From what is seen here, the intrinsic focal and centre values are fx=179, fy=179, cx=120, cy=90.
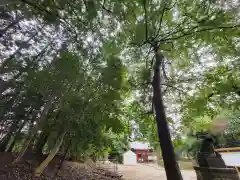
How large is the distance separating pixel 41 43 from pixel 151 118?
109 inches

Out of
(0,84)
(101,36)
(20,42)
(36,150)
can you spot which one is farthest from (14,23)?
(36,150)

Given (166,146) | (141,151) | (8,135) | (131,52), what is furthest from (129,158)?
(166,146)

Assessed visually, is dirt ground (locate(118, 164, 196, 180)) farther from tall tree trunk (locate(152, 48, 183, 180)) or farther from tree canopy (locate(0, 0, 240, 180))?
tall tree trunk (locate(152, 48, 183, 180))

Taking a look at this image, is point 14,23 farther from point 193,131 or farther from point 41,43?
point 193,131

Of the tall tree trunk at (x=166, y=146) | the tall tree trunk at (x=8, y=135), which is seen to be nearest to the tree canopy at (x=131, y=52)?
the tall tree trunk at (x=166, y=146)

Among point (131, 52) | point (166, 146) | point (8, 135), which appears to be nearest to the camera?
point (166, 146)

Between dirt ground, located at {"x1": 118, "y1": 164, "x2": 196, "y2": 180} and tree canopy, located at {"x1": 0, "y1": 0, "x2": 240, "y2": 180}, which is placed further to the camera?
dirt ground, located at {"x1": 118, "y1": 164, "x2": 196, "y2": 180}

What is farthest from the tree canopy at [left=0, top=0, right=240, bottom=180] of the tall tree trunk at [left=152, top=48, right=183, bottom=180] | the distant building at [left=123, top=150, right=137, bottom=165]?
the distant building at [left=123, top=150, right=137, bottom=165]

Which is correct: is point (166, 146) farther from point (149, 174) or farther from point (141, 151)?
point (141, 151)

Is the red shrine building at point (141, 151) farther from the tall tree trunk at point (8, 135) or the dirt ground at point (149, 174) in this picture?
the tall tree trunk at point (8, 135)

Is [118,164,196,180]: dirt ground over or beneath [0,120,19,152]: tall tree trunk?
beneath

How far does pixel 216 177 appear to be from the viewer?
3441 millimetres

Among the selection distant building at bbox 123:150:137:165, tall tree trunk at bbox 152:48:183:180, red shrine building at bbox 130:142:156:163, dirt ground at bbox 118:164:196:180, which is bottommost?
tall tree trunk at bbox 152:48:183:180

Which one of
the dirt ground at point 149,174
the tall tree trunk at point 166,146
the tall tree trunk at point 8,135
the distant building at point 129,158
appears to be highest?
the distant building at point 129,158
